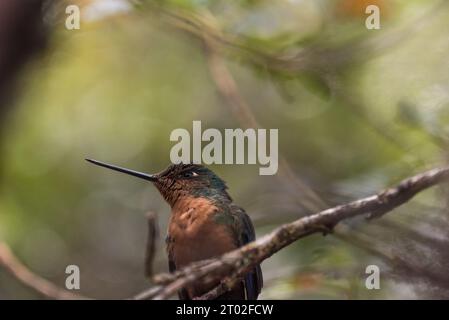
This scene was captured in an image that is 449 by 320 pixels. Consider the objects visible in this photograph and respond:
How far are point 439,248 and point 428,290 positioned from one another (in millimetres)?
275

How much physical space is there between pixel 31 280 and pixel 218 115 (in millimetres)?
1116

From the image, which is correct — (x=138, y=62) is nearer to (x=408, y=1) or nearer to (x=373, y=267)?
(x=408, y=1)

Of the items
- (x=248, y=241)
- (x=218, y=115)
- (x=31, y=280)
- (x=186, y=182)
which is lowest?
(x=31, y=280)

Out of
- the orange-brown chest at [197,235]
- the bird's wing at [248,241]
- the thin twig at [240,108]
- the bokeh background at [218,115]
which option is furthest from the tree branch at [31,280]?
the thin twig at [240,108]

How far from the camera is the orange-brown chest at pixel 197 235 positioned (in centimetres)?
295

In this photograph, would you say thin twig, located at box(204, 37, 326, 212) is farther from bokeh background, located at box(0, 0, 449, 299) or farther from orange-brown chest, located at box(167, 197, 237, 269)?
orange-brown chest, located at box(167, 197, 237, 269)

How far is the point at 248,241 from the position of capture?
2.93 meters

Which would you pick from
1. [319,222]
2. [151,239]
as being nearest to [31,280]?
[319,222]

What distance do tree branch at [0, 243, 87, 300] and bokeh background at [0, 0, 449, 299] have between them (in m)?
0.09

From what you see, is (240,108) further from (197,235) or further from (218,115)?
(197,235)

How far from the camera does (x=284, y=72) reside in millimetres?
3316

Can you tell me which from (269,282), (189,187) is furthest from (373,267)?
(189,187)

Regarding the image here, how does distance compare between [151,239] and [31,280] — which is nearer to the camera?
[151,239]

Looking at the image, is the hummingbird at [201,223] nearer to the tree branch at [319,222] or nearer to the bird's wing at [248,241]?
the bird's wing at [248,241]
